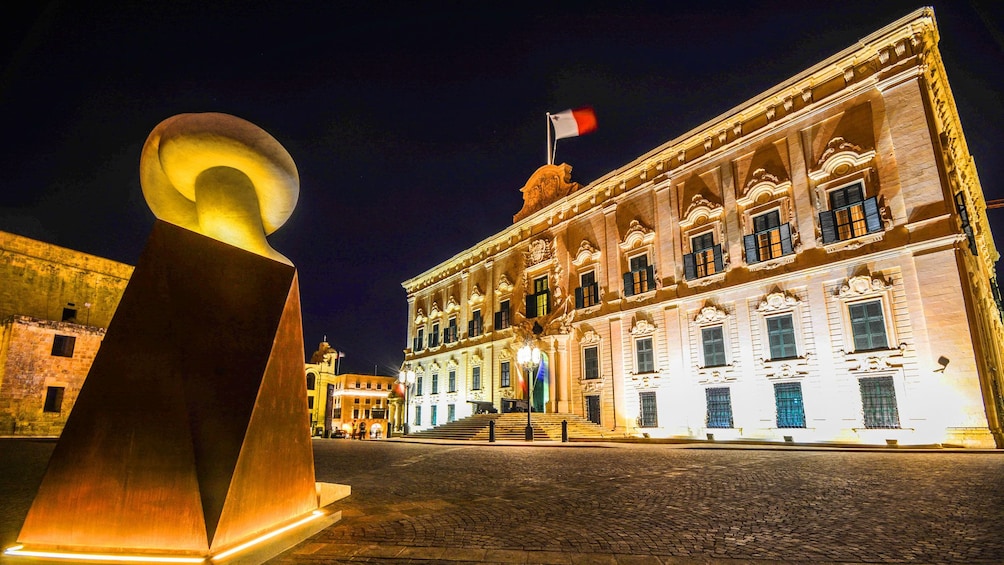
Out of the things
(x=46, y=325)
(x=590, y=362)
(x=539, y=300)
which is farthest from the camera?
(x=539, y=300)

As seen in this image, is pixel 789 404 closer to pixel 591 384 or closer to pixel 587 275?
pixel 591 384

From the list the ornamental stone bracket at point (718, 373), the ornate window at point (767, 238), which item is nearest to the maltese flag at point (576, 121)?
the ornate window at point (767, 238)

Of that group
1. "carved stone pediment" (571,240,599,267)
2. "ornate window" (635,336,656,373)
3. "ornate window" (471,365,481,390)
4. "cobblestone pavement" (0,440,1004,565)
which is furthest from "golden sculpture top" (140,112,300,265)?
"ornate window" (471,365,481,390)

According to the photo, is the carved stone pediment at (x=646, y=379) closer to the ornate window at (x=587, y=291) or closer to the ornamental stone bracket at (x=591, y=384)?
the ornamental stone bracket at (x=591, y=384)

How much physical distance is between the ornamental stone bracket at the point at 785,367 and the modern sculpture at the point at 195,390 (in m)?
17.4

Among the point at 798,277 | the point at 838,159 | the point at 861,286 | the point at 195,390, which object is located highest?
the point at 838,159

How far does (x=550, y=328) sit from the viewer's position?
88.2 ft

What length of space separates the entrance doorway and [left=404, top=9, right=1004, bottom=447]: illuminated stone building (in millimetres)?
97

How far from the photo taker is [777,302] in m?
18.0

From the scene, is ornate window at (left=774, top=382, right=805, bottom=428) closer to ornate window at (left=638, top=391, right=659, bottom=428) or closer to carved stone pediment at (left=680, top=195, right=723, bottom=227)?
ornate window at (left=638, top=391, right=659, bottom=428)

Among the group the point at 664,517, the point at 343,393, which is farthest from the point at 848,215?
the point at 343,393

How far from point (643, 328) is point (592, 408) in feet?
16.5

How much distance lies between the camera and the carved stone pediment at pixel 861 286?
1555 cm

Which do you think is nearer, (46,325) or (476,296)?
(46,325)
